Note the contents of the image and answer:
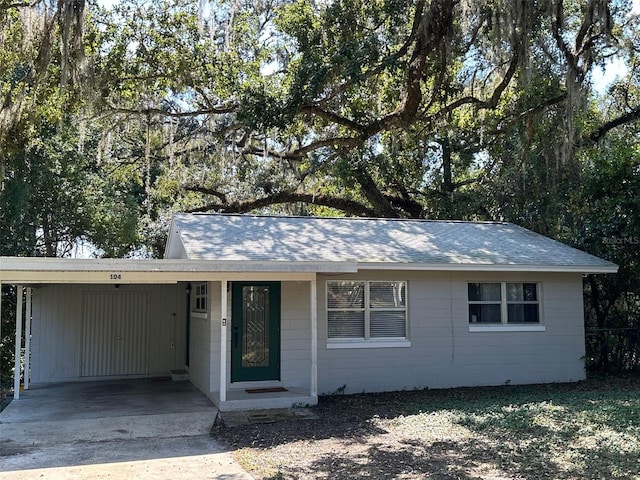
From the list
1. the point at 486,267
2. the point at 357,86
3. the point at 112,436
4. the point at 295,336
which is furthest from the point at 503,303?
the point at 112,436

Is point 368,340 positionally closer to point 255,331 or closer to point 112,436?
point 255,331

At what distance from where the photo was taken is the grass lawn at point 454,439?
19.7ft

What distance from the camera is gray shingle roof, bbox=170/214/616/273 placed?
10664 millimetres

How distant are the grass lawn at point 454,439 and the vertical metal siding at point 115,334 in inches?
202

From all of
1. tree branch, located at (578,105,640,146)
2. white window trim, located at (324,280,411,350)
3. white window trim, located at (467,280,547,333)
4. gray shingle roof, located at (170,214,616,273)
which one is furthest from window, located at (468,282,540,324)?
tree branch, located at (578,105,640,146)

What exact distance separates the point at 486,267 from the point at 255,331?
14.8 ft

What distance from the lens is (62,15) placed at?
35.6 feet

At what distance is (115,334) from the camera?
13055 mm

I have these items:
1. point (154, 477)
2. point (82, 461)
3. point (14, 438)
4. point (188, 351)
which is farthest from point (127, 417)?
point (188, 351)

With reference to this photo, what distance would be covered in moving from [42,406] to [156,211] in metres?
12.0

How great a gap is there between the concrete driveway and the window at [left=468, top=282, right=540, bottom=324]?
5.62 meters

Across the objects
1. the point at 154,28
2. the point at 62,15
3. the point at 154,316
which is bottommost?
the point at 154,316

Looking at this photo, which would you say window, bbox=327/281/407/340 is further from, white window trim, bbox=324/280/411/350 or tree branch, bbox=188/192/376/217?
tree branch, bbox=188/192/376/217

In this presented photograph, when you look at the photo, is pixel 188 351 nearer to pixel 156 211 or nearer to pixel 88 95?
pixel 88 95
